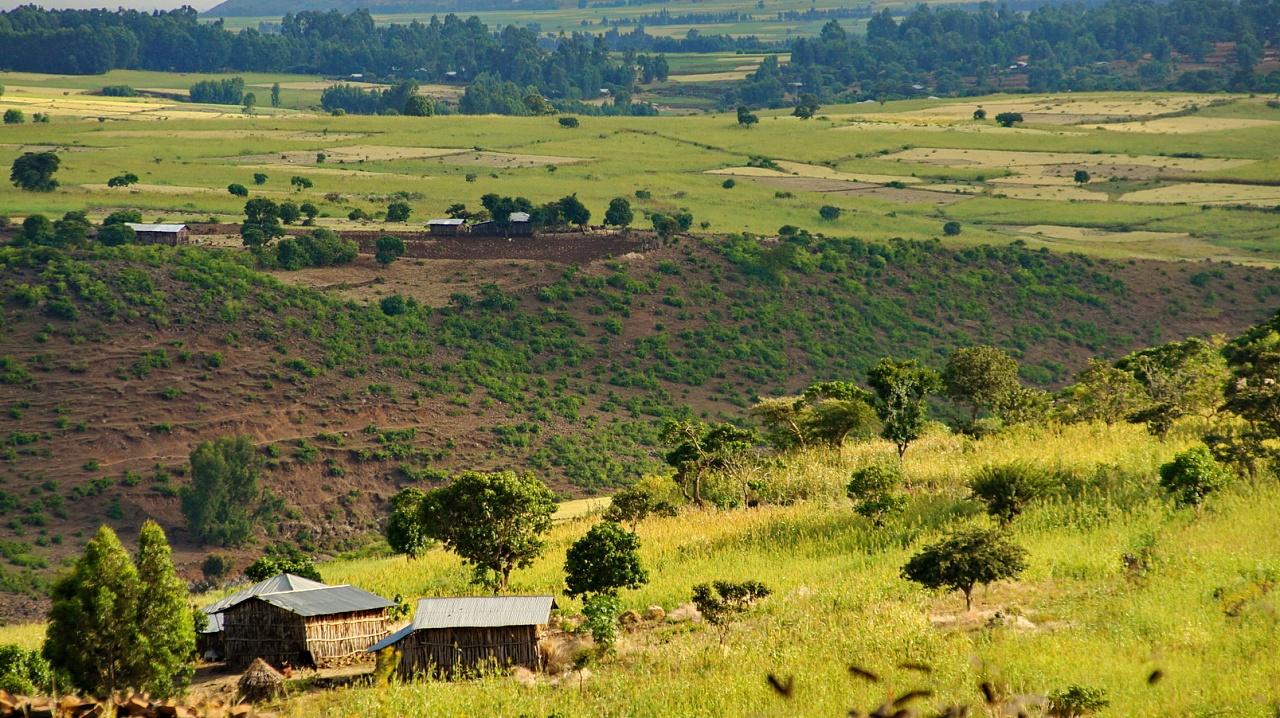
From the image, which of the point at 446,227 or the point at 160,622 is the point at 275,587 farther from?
the point at 446,227

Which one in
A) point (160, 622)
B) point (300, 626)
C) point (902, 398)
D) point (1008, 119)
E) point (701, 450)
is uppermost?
point (160, 622)

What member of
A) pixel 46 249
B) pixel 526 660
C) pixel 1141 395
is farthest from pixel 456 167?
pixel 526 660

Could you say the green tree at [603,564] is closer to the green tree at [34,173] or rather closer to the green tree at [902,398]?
the green tree at [902,398]

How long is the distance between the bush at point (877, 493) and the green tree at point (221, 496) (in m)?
48.1

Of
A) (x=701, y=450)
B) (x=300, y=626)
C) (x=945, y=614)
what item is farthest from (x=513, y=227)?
(x=945, y=614)

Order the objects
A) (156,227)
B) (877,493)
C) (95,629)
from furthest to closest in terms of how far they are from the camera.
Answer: (156,227)
(877,493)
(95,629)

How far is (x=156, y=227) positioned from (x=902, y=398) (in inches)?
2977

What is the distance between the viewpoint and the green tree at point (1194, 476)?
1247 inches

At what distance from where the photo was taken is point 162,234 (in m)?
109

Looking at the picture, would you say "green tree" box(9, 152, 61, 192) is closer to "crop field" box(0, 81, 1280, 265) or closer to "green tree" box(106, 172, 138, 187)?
"crop field" box(0, 81, 1280, 265)

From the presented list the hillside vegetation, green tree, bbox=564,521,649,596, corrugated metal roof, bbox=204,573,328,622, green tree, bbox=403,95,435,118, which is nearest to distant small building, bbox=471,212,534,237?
the hillside vegetation

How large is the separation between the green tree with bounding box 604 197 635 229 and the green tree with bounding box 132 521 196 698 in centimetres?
9405

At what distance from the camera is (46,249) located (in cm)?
10112

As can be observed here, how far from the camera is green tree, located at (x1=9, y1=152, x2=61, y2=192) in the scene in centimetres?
12631
